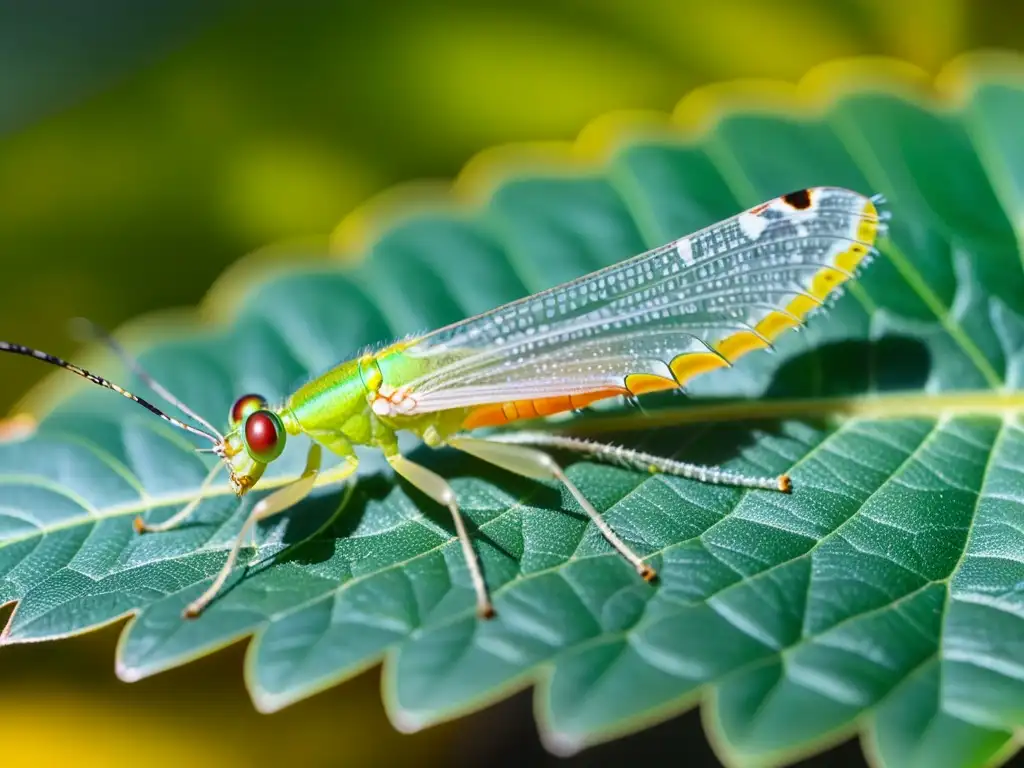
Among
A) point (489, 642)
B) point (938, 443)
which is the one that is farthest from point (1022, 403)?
point (489, 642)

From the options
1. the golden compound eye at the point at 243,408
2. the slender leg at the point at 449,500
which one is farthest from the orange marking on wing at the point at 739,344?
the golden compound eye at the point at 243,408

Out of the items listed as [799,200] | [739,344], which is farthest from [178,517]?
[799,200]

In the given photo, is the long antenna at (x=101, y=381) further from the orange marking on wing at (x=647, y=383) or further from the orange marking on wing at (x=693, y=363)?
the orange marking on wing at (x=693, y=363)

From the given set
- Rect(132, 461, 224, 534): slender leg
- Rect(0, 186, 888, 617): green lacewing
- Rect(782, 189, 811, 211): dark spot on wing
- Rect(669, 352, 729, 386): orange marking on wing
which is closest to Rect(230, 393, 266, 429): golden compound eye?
Rect(0, 186, 888, 617): green lacewing

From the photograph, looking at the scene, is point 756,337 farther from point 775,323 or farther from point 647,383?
point 647,383

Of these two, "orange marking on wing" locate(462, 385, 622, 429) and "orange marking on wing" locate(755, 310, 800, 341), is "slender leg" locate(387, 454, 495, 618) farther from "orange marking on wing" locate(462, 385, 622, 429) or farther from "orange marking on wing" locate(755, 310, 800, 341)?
"orange marking on wing" locate(755, 310, 800, 341)

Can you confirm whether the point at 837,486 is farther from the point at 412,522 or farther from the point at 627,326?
the point at 412,522
